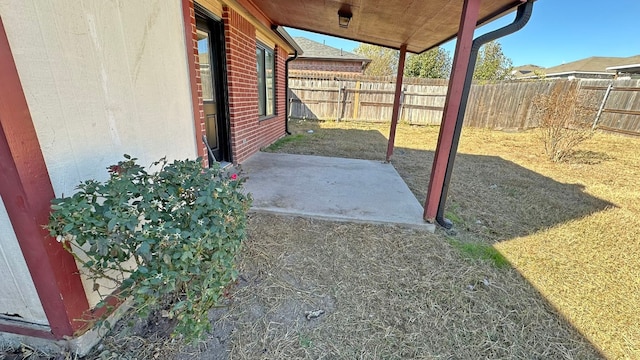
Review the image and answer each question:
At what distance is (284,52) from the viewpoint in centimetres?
734

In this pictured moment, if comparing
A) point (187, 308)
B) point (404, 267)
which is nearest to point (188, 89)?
point (187, 308)

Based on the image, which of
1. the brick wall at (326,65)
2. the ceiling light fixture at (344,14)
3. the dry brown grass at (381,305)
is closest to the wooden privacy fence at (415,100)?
the brick wall at (326,65)

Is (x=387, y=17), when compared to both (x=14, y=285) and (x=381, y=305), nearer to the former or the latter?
(x=381, y=305)

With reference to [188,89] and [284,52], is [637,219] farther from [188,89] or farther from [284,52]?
[284,52]

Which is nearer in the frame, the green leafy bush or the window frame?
the green leafy bush

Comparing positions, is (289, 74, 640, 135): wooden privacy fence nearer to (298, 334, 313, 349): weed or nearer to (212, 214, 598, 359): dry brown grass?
(212, 214, 598, 359): dry brown grass

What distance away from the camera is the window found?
18.8 feet

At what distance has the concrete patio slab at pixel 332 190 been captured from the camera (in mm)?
2988

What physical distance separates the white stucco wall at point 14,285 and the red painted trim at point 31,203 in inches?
2.6

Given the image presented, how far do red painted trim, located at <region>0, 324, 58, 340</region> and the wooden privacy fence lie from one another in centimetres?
1140

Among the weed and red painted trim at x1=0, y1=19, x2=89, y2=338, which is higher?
red painted trim at x1=0, y1=19, x2=89, y2=338

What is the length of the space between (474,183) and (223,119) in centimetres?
434

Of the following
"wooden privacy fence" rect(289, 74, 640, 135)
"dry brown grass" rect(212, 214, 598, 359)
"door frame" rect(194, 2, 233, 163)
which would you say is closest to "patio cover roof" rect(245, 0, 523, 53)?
"door frame" rect(194, 2, 233, 163)

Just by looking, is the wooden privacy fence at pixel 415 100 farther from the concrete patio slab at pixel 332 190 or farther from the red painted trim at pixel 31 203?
the red painted trim at pixel 31 203
